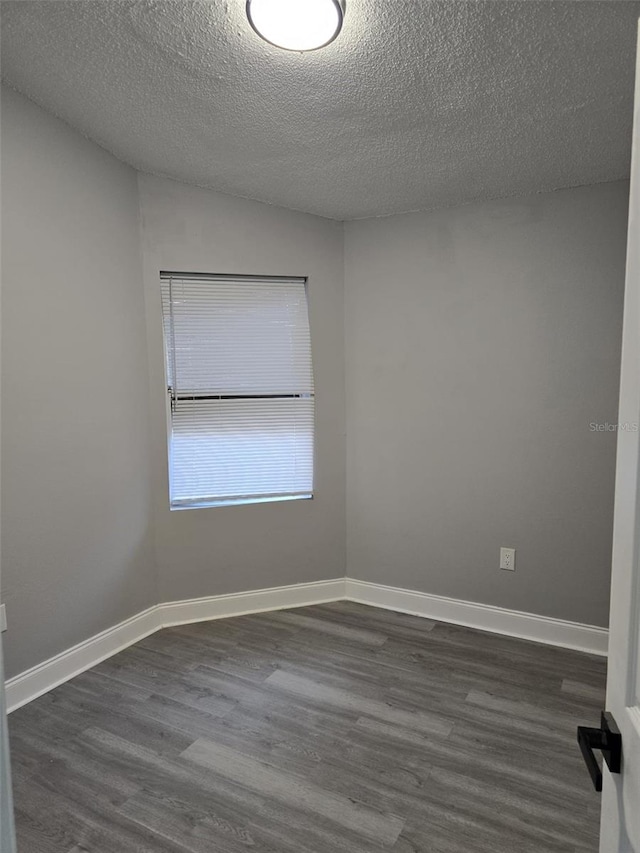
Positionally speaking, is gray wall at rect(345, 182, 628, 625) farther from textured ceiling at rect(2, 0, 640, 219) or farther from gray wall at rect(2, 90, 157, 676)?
gray wall at rect(2, 90, 157, 676)

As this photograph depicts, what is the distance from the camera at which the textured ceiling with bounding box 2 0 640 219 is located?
158 centimetres

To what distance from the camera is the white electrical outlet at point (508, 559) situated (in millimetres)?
3023

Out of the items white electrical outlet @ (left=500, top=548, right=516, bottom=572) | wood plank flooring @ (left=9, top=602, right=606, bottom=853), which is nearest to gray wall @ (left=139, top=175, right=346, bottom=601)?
wood plank flooring @ (left=9, top=602, right=606, bottom=853)

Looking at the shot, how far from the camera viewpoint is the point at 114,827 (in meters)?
1.70

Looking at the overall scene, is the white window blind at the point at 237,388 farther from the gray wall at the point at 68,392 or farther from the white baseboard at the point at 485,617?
the white baseboard at the point at 485,617

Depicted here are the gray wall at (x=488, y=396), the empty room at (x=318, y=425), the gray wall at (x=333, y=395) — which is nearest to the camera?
the empty room at (x=318, y=425)

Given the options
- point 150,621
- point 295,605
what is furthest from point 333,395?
point 150,621

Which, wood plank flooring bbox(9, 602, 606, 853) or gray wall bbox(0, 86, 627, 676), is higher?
gray wall bbox(0, 86, 627, 676)

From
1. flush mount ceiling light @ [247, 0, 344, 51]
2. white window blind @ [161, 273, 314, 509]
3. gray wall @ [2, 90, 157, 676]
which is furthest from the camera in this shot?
white window blind @ [161, 273, 314, 509]

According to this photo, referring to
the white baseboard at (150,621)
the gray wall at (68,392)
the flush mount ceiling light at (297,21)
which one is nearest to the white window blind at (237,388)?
the gray wall at (68,392)

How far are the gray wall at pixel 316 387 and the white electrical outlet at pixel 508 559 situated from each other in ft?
3.26

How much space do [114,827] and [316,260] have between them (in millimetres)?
2845

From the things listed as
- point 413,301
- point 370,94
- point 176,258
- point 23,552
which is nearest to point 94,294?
point 176,258

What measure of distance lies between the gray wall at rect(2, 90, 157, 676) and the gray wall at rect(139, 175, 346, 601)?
11 centimetres
